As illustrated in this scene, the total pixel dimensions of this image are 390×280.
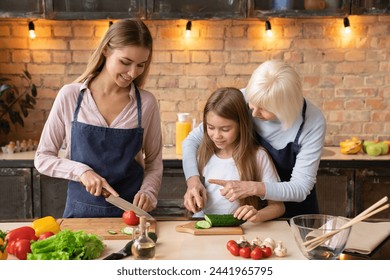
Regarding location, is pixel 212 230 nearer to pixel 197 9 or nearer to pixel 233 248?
pixel 233 248

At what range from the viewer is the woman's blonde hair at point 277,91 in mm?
2211

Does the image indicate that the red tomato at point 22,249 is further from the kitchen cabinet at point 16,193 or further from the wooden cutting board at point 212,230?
the kitchen cabinet at point 16,193

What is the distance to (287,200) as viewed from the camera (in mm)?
2258

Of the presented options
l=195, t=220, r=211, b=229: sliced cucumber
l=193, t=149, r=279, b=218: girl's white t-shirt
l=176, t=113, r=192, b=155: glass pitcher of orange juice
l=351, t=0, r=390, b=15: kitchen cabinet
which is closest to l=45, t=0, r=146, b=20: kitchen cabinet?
l=176, t=113, r=192, b=155: glass pitcher of orange juice

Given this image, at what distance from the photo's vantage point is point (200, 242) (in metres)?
1.97

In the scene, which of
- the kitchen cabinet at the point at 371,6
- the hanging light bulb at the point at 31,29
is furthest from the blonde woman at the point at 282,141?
the hanging light bulb at the point at 31,29

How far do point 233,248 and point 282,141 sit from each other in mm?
710

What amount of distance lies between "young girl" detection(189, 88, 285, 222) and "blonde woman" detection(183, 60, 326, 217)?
0.18 ft

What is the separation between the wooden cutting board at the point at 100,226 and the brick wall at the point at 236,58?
6.98 ft

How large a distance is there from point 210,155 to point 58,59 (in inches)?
82.1

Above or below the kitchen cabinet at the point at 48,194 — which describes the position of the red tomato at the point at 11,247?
above

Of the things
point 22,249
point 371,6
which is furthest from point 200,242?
point 371,6

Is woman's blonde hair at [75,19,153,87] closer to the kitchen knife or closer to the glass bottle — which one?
the kitchen knife

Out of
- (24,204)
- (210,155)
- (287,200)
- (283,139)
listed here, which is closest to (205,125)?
(210,155)
